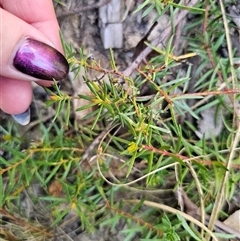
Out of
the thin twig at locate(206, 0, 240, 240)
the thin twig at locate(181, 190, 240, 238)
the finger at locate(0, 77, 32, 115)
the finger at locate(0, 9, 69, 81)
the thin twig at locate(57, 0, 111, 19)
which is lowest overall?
the thin twig at locate(181, 190, 240, 238)

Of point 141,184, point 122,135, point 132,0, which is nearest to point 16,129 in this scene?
point 122,135

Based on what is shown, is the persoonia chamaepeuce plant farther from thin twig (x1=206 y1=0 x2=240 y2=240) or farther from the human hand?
the human hand

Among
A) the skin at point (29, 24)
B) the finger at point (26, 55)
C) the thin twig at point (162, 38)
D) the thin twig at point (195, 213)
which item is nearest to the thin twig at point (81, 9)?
the skin at point (29, 24)

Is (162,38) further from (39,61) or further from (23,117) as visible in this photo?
(23,117)

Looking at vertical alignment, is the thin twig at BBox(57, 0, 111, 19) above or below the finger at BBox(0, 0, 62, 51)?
below

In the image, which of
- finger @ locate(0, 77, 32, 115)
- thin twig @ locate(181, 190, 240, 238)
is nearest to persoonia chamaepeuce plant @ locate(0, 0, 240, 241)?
thin twig @ locate(181, 190, 240, 238)

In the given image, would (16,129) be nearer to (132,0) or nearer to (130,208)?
(130,208)

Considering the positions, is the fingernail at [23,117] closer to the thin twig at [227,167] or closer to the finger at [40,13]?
the finger at [40,13]
